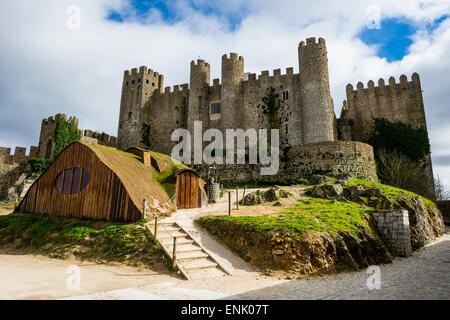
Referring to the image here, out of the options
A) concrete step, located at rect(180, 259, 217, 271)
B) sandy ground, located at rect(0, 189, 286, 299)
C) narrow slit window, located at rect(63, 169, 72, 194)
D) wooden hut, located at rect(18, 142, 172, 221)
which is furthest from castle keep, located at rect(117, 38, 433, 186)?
sandy ground, located at rect(0, 189, 286, 299)

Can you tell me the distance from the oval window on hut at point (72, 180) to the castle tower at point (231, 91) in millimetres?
23847

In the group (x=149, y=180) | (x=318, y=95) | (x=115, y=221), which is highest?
(x=318, y=95)

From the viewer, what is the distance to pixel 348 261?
1056 centimetres

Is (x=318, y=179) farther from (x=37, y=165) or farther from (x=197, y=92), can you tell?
(x=37, y=165)

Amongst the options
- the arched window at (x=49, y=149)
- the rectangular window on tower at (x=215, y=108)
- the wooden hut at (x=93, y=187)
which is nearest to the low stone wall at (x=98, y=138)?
the arched window at (x=49, y=149)

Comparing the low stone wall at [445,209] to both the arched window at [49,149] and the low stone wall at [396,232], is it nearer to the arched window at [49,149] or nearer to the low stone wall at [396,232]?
the low stone wall at [396,232]

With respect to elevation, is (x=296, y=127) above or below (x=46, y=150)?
above

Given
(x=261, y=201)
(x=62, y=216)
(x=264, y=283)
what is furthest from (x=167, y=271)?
(x=261, y=201)

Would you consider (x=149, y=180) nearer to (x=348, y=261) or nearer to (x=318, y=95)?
(x=348, y=261)

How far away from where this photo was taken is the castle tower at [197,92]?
38531mm

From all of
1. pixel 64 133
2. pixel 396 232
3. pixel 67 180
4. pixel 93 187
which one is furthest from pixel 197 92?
pixel 396 232

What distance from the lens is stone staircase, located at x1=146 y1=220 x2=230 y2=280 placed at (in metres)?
8.94

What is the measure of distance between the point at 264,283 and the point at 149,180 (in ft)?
32.2

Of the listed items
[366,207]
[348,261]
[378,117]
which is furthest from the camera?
[378,117]
